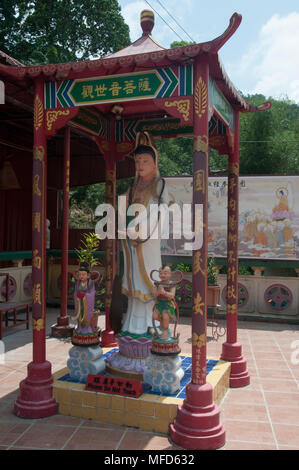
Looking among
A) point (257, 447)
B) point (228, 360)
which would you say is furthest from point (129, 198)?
point (257, 447)

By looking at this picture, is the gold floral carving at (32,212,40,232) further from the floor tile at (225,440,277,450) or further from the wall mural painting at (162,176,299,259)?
the wall mural painting at (162,176,299,259)

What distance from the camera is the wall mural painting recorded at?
10.2 metres

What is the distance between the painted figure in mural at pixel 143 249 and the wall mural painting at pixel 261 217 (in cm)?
497

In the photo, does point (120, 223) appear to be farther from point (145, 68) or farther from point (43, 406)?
point (43, 406)

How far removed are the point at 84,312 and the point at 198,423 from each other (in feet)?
5.87

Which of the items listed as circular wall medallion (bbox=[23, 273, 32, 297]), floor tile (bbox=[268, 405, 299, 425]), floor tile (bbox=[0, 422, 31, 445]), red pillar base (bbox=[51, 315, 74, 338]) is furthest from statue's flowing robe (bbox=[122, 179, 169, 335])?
circular wall medallion (bbox=[23, 273, 32, 297])

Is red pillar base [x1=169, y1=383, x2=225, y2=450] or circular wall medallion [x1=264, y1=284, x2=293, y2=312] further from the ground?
circular wall medallion [x1=264, y1=284, x2=293, y2=312]

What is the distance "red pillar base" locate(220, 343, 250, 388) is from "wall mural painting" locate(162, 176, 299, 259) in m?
4.75

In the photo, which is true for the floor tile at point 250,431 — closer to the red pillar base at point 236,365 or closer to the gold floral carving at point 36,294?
the red pillar base at point 236,365

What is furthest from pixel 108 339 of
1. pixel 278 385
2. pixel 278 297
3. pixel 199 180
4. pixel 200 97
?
pixel 278 297

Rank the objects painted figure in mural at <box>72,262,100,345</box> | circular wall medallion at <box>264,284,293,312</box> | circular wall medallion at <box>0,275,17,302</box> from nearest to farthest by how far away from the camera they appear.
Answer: painted figure in mural at <box>72,262,100,345</box>
circular wall medallion at <box>0,275,17,302</box>
circular wall medallion at <box>264,284,293,312</box>

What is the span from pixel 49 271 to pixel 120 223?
6.64 meters

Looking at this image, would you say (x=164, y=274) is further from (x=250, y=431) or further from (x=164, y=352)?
(x=250, y=431)

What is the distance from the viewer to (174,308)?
4699 mm
